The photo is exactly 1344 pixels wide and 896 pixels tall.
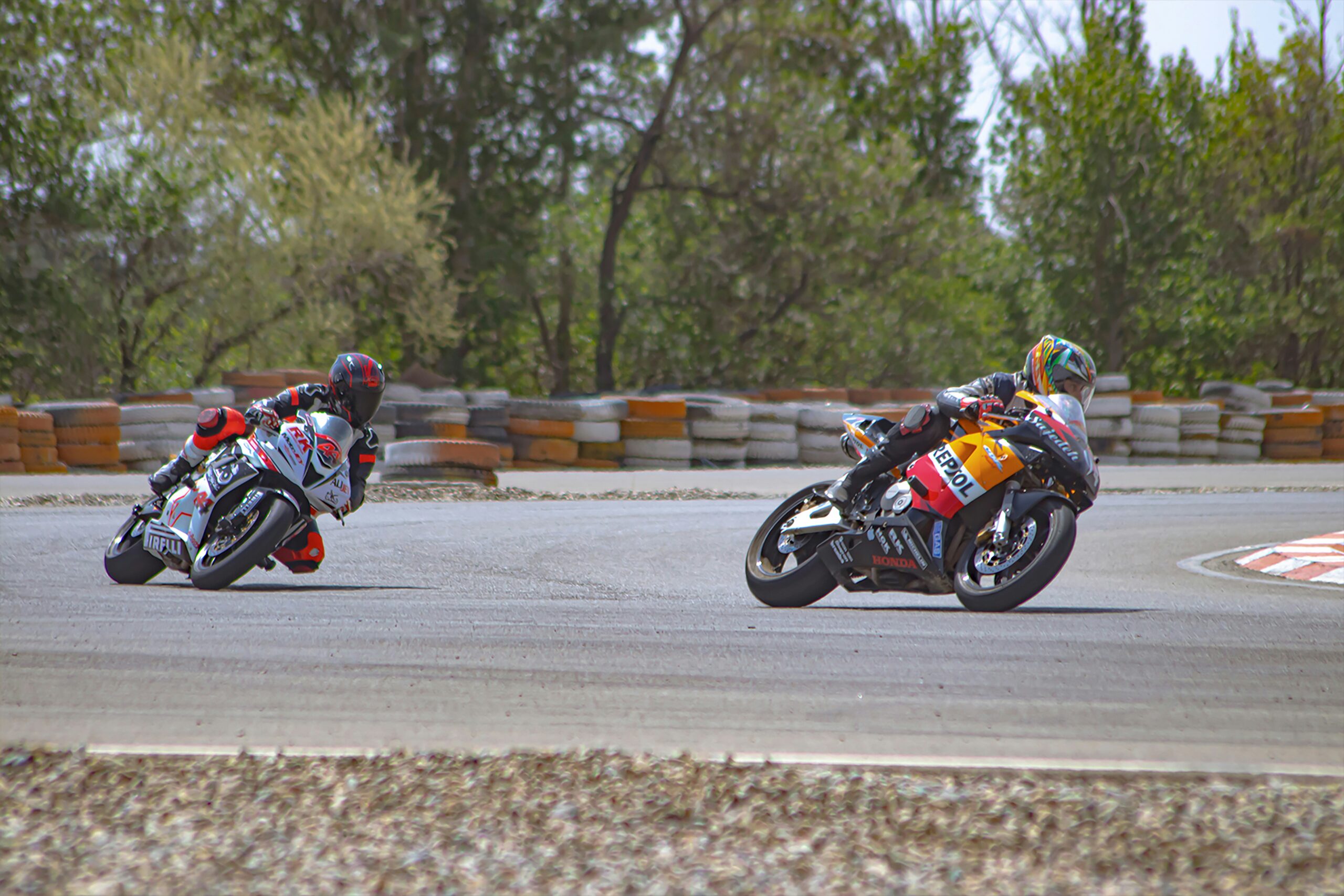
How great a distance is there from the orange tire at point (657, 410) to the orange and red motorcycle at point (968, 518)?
10.6 metres

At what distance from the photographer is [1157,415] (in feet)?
63.9

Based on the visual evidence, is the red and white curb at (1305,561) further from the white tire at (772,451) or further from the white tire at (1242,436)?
the white tire at (1242,436)

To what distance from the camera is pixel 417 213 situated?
26.3 metres

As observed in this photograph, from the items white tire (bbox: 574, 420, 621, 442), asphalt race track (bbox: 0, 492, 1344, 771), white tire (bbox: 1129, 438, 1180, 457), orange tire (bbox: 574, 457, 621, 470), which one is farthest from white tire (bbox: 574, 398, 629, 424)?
asphalt race track (bbox: 0, 492, 1344, 771)

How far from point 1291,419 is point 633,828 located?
19.7 metres

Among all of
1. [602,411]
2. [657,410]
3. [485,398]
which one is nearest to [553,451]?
[602,411]

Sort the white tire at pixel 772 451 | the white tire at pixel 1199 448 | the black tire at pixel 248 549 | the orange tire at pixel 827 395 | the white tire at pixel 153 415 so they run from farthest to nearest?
the orange tire at pixel 827 395
the white tire at pixel 1199 448
the white tire at pixel 772 451
the white tire at pixel 153 415
the black tire at pixel 248 549

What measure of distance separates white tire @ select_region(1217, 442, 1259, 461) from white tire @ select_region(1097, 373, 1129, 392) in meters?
1.68

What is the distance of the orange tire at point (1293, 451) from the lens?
20109mm

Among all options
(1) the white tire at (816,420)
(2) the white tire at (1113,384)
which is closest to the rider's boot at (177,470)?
(1) the white tire at (816,420)

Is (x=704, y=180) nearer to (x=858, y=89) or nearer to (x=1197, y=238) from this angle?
(x=858, y=89)

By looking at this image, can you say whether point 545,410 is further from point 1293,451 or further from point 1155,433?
point 1293,451

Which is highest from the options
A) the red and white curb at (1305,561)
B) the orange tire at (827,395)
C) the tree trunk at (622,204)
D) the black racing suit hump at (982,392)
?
the tree trunk at (622,204)

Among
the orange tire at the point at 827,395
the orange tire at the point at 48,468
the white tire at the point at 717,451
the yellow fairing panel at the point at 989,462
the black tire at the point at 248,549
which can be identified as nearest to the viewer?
the yellow fairing panel at the point at 989,462
